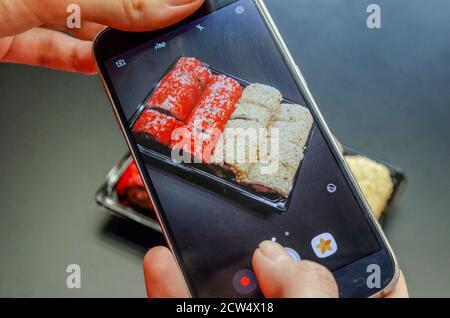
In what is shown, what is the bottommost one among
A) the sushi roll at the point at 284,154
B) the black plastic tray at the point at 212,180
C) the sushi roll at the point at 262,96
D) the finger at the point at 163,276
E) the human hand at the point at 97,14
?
the finger at the point at 163,276

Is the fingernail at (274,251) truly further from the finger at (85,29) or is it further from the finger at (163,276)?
the finger at (85,29)

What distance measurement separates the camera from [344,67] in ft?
2.80

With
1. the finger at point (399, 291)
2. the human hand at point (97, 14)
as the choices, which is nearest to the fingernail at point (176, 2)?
the human hand at point (97, 14)

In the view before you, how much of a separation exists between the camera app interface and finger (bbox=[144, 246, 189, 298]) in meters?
0.05

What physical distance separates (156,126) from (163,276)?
178 millimetres

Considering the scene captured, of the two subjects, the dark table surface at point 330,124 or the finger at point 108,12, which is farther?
the dark table surface at point 330,124

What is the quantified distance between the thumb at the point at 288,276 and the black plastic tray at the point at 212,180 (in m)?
0.05

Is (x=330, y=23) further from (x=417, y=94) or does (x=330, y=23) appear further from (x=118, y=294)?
(x=118, y=294)

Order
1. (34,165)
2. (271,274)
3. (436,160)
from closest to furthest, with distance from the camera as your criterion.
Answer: (271,274) → (436,160) → (34,165)

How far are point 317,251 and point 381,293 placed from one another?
8cm

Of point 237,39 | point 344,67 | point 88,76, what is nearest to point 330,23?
point 344,67

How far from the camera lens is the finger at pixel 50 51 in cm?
83

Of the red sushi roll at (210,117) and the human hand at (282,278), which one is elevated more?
the red sushi roll at (210,117)

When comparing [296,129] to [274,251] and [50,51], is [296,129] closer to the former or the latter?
[274,251]
